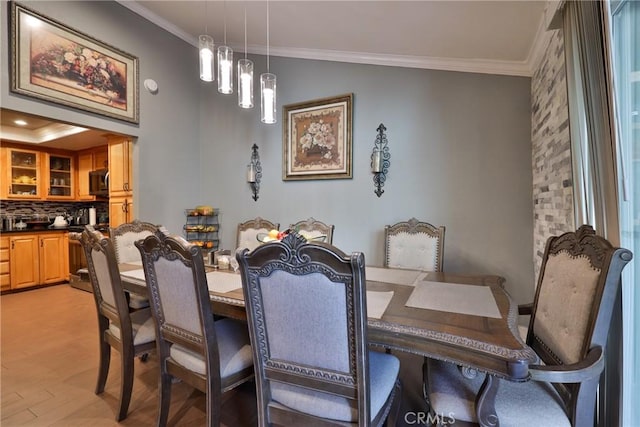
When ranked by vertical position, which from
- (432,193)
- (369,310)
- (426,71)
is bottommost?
(369,310)

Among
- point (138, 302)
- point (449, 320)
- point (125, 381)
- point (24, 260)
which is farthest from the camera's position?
point (24, 260)

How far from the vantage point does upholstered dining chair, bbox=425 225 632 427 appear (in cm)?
101

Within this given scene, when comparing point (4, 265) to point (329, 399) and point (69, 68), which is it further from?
point (329, 399)

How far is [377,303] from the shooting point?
142 cm

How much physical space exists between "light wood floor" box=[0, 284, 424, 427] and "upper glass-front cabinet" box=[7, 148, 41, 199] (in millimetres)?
2714

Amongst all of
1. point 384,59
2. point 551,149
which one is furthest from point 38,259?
point 551,149

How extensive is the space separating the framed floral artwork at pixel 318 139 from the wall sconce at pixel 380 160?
305mm

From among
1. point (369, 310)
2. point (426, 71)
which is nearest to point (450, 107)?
point (426, 71)

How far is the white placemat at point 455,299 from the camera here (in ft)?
4.35

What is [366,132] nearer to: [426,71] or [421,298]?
[426,71]

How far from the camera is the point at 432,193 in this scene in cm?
301

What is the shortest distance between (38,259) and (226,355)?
499 cm

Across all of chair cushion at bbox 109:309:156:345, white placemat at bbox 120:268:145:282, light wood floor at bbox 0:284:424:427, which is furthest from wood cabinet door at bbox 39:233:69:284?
chair cushion at bbox 109:309:156:345

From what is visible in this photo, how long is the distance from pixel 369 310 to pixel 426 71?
2633mm
